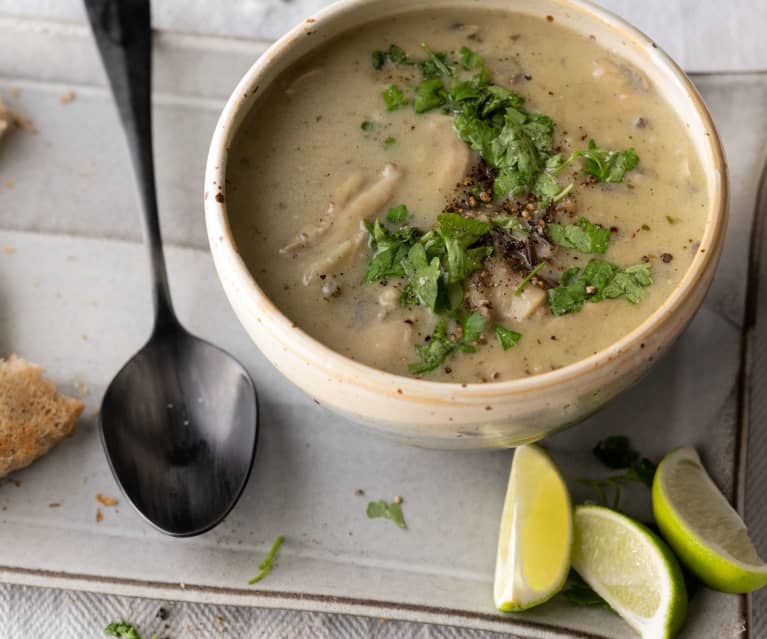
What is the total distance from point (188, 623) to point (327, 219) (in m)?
0.83

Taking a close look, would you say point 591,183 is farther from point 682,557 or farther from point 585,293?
point 682,557

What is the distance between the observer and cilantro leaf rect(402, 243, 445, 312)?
5.73 ft

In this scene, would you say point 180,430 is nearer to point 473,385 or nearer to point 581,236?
point 473,385

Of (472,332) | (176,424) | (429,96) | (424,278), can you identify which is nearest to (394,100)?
(429,96)

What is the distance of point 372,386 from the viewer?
1655 millimetres

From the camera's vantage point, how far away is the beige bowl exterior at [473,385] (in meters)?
1.64

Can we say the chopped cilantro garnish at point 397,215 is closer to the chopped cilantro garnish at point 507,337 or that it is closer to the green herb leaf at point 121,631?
the chopped cilantro garnish at point 507,337

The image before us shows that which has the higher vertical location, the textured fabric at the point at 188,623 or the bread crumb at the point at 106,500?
the bread crumb at the point at 106,500

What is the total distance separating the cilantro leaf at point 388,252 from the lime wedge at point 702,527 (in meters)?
0.67

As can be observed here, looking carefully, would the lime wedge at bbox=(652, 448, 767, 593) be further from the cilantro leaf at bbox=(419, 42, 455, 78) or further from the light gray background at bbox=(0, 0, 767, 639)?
the light gray background at bbox=(0, 0, 767, 639)

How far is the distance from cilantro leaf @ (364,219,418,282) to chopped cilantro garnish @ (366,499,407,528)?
508 mm

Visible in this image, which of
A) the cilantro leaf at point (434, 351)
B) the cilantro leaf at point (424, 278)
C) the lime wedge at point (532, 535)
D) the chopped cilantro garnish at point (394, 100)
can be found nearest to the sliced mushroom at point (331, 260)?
the cilantro leaf at point (424, 278)

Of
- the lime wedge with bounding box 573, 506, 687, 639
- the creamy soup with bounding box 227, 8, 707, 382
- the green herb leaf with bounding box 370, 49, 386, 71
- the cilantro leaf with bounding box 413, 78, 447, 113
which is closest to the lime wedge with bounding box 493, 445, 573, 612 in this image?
the lime wedge with bounding box 573, 506, 687, 639

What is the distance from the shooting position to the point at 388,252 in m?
1.79
